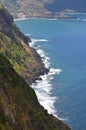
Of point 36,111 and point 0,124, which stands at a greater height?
point 36,111

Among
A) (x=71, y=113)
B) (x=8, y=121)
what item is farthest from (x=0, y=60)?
(x=71, y=113)

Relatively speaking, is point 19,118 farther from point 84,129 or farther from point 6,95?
point 84,129

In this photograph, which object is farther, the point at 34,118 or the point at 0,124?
the point at 34,118

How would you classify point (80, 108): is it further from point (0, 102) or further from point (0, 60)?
Result: point (0, 102)

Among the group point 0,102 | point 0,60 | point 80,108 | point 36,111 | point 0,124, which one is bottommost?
point 0,124

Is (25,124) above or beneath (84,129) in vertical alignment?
beneath

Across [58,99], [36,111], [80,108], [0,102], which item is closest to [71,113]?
[80,108]

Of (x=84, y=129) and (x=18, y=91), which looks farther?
(x=84, y=129)

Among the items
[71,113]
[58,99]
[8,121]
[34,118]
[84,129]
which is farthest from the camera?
[58,99]

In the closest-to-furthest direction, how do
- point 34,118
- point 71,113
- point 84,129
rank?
point 34,118, point 84,129, point 71,113
